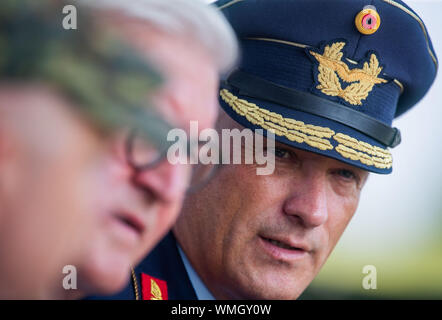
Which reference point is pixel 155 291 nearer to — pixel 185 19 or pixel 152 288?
pixel 152 288

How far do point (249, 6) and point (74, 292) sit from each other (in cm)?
101

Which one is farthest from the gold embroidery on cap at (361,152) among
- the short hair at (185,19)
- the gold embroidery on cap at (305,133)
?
the short hair at (185,19)

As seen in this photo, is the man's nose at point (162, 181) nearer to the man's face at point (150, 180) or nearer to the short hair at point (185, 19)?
the man's face at point (150, 180)

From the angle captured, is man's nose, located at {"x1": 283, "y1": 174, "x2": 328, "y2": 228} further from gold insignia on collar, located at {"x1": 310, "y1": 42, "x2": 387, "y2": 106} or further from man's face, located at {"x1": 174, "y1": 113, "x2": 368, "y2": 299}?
gold insignia on collar, located at {"x1": 310, "y1": 42, "x2": 387, "y2": 106}

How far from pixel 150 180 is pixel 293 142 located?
79 cm

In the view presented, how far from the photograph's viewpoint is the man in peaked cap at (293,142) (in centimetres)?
157

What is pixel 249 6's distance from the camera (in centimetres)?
170

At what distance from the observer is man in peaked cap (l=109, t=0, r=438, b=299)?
157 centimetres

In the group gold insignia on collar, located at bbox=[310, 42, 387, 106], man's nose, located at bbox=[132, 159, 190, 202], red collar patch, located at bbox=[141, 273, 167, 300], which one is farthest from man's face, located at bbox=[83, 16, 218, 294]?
gold insignia on collar, located at bbox=[310, 42, 387, 106]

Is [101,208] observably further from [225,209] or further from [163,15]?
[225,209]

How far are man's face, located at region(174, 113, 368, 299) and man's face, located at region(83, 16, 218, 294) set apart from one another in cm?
75

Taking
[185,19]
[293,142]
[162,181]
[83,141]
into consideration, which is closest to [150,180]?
[162,181]

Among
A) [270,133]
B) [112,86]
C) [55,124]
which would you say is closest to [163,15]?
[112,86]

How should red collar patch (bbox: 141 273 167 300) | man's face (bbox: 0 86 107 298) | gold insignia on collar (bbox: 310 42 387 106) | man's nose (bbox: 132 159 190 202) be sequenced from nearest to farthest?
man's face (bbox: 0 86 107 298)
man's nose (bbox: 132 159 190 202)
red collar patch (bbox: 141 273 167 300)
gold insignia on collar (bbox: 310 42 387 106)
